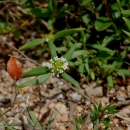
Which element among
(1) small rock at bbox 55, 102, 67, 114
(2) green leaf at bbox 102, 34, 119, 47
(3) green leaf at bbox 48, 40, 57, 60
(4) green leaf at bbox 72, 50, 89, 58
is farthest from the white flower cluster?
(2) green leaf at bbox 102, 34, 119, 47

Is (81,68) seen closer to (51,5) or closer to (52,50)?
(52,50)

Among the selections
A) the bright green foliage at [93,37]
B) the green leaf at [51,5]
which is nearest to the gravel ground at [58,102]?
the bright green foliage at [93,37]

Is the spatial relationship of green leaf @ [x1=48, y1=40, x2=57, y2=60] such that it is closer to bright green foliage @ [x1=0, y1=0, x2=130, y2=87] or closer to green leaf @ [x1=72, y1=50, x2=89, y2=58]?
bright green foliage @ [x1=0, y1=0, x2=130, y2=87]

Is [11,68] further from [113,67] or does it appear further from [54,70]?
[113,67]

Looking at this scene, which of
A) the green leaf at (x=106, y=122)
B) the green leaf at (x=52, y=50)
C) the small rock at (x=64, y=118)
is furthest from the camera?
the small rock at (x=64, y=118)

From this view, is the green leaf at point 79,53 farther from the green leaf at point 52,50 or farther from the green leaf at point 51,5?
the green leaf at point 51,5

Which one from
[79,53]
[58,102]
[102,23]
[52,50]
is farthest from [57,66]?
[102,23]
